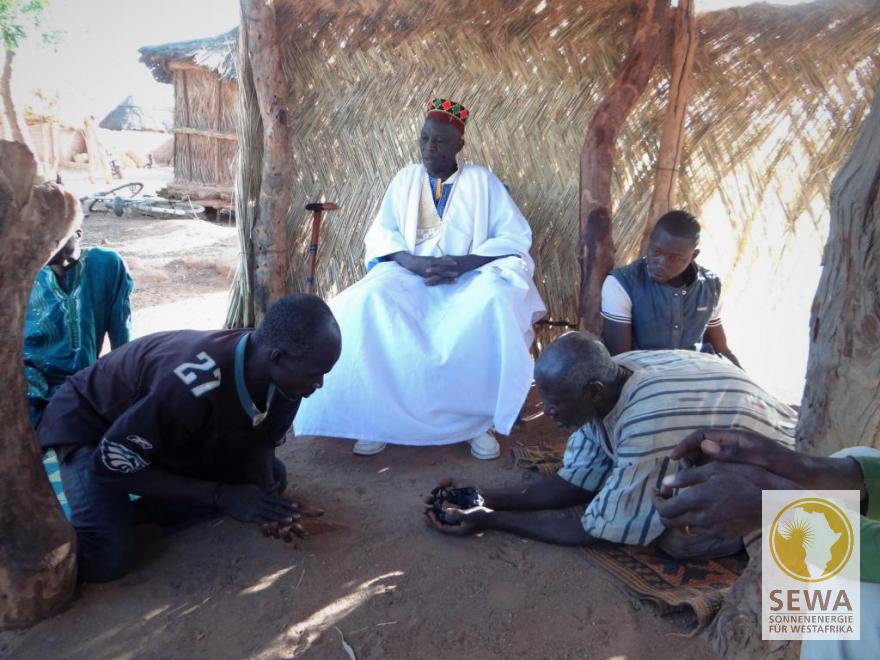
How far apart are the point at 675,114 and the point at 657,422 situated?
111 inches

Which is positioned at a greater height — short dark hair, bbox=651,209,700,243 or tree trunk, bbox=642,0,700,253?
tree trunk, bbox=642,0,700,253

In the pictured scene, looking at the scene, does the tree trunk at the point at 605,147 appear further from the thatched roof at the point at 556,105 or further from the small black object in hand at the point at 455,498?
the small black object in hand at the point at 455,498

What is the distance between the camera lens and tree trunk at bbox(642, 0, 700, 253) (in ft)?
13.7

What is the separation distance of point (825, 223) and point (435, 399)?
2.89 metres

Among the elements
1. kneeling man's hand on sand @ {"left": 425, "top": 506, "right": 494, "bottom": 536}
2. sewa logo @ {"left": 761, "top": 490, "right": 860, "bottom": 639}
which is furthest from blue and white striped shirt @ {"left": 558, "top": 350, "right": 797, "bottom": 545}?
sewa logo @ {"left": 761, "top": 490, "right": 860, "bottom": 639}

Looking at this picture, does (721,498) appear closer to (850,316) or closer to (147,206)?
(850,316)

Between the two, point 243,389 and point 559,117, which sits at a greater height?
point 559,117

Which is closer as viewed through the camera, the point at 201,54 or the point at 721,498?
the point at 721,498

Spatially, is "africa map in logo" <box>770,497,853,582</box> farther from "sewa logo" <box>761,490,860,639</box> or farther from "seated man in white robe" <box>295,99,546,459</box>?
"seated man in white robe" <box>295,99,546,459</box>

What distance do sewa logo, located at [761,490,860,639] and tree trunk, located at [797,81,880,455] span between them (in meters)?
0.32

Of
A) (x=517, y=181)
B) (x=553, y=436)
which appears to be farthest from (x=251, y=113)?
(x=553, y=436)

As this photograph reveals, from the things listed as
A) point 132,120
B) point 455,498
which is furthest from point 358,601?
point 132,120

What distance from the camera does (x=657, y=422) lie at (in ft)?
7.38

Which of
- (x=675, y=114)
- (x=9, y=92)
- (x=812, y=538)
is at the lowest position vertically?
(x=812, y=538)
